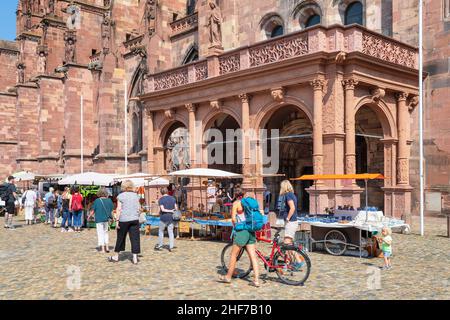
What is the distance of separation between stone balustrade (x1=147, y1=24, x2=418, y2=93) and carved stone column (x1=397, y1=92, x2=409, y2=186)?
4.44ft

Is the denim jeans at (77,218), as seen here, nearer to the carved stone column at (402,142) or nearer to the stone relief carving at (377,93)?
the stone relief carving at (377,93)

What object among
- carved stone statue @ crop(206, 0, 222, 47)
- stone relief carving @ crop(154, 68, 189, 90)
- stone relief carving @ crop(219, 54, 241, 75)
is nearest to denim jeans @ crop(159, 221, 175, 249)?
stone relief carving @ crop(219, 54, 241, 75)

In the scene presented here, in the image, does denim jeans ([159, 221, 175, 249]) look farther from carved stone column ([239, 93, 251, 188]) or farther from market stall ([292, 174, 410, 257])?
carved stone column ([239, 93, 251, 188])

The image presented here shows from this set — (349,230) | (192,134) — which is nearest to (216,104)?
(192,134)

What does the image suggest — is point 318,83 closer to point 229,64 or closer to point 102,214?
point 229,64

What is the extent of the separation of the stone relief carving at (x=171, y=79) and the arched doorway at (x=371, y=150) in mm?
7709

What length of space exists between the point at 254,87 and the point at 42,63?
31.6m

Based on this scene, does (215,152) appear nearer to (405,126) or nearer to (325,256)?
(405,126)

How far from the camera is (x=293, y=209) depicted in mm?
9461

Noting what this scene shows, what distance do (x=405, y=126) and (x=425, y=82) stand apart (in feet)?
7.09

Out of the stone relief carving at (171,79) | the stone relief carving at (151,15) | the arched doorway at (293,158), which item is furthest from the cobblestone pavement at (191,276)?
the stone relief carving at (151,15)

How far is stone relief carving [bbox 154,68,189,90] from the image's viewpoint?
20614mm

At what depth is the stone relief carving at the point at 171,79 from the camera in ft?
67.6

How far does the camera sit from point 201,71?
19.7 meters
